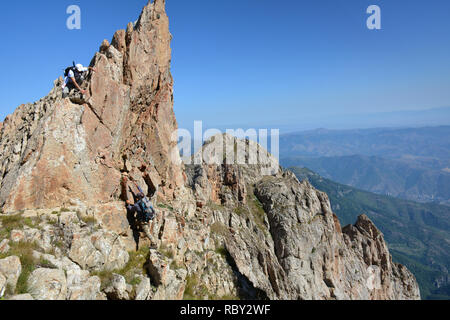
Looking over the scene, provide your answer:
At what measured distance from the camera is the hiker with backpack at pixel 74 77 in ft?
77.8

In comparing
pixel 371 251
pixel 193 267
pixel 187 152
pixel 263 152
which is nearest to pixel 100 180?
pixel 193 267

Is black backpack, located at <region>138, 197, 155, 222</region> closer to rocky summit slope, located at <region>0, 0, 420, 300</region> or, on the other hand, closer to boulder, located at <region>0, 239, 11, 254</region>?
rocky summit slope, located at <region>0, 0, 420, 300</region>

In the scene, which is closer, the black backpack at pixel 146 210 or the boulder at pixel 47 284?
the boulder at pixel 47 284

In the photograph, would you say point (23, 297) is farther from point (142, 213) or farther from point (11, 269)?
point (142, 213)

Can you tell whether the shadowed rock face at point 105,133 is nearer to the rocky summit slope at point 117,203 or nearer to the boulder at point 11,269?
the rocky summit slope at point 117,203

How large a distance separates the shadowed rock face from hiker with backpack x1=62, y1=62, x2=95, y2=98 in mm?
1014

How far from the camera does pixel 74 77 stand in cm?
2469

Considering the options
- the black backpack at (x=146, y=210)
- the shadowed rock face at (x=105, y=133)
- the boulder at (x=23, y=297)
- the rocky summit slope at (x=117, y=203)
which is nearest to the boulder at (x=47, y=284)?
the rocky summit slope at (x=117, y=203)

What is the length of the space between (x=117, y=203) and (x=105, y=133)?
23.3 ft

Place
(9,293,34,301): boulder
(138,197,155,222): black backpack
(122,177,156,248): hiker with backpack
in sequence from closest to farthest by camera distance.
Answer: (9,293,34,301): boulder
(138,197,155,222): black backpack
(122,177,156,248): hiker with backpack

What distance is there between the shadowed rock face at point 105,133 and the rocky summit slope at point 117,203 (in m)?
0.10

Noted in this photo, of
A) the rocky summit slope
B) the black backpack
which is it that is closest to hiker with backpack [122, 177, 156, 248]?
the black backpack

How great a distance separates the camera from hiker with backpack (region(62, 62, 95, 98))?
23.7 m

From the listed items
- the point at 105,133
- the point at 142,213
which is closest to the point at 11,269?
the point at 142,213
